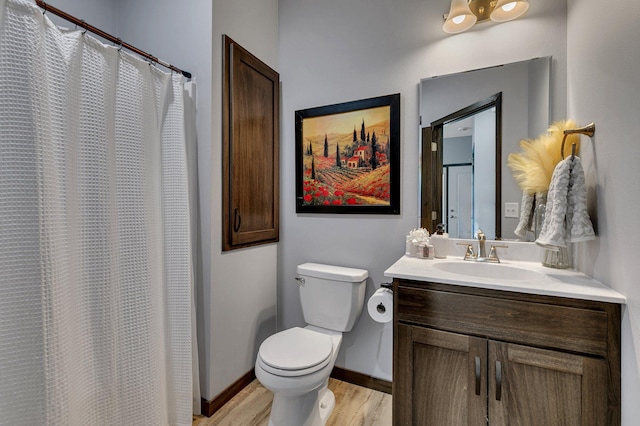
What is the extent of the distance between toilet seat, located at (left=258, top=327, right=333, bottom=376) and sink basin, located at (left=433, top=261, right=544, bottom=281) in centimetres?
72

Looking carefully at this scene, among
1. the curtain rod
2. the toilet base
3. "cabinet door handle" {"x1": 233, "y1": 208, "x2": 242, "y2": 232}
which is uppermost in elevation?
the curtain rod

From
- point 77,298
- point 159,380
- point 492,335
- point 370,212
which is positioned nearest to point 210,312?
point 159,380

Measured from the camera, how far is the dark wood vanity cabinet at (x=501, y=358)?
1.00m

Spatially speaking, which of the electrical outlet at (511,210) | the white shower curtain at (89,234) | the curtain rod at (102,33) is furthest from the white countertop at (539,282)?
the curtain rod at (102,33)

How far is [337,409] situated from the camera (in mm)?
1706

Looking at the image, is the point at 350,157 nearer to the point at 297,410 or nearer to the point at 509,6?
the point at 509,6

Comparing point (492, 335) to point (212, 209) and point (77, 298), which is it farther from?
point (77, 298)

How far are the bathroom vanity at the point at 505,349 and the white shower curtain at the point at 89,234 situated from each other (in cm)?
110

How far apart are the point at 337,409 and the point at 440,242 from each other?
113cm

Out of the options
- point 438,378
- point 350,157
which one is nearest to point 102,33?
point 350,157

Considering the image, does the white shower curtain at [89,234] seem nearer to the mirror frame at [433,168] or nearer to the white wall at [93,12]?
the white wall at [93,12]

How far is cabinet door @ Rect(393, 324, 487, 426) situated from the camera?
1.16 m

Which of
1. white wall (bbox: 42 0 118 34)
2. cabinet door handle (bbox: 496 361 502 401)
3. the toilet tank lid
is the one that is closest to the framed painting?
the toilet tank lid

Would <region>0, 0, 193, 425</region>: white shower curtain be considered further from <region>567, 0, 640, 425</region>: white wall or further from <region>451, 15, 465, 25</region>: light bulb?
<region>567, 0, 640, 425</region>: white wall
